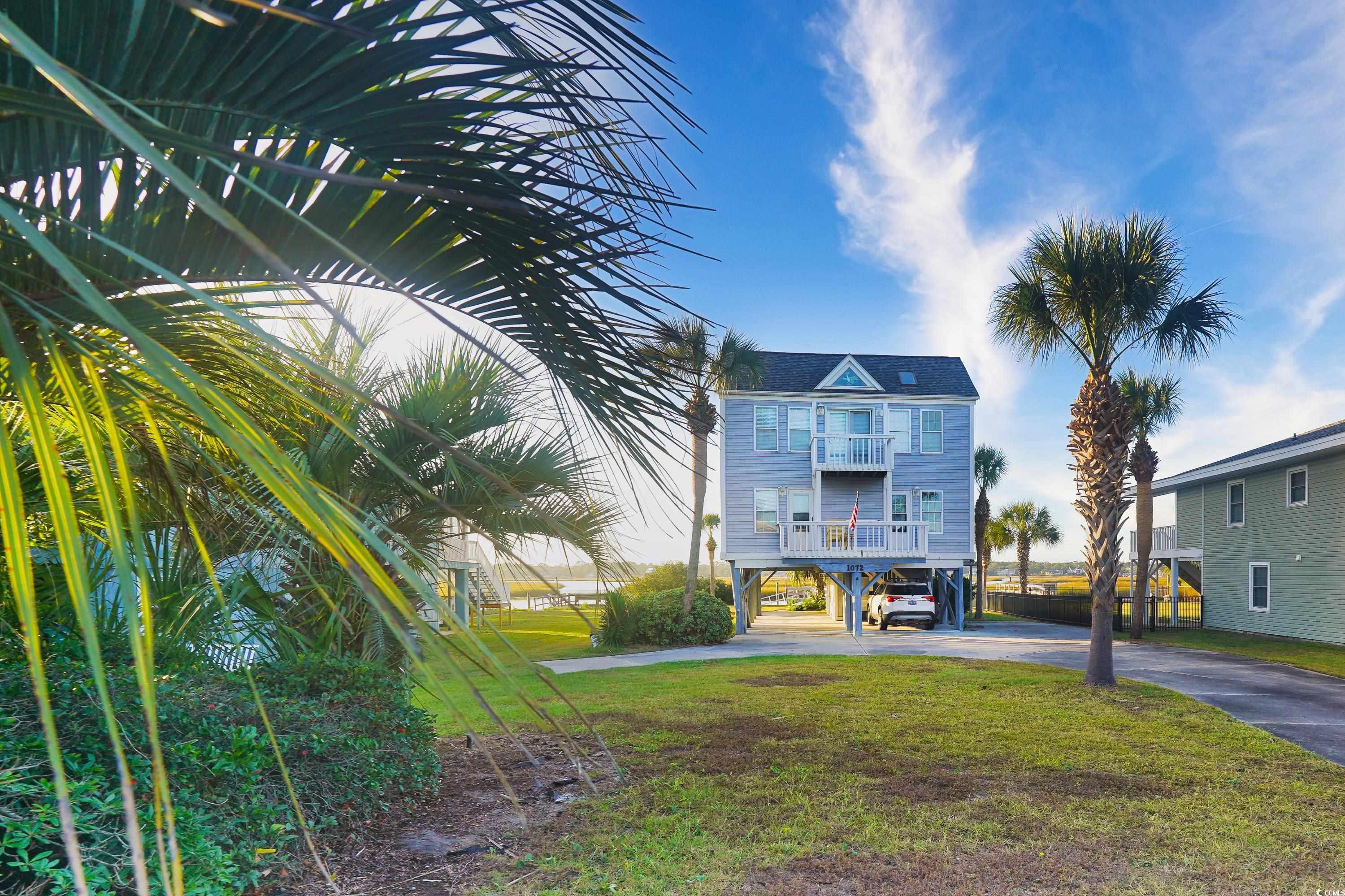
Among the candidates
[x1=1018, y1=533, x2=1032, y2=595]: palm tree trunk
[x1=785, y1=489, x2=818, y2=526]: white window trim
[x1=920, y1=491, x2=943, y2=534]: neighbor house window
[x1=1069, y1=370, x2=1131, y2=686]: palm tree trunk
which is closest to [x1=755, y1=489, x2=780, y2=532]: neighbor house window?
[x1=785, y1=489, x2=818, y2=526]: white window trim

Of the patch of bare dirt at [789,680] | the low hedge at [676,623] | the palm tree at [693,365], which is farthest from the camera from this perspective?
the low hedge at [676,623]

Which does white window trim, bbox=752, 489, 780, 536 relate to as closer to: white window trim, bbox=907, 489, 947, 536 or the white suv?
the white suv

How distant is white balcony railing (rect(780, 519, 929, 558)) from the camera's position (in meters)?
20.4

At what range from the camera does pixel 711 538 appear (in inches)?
1291

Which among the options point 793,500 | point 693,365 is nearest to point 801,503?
point 793,500

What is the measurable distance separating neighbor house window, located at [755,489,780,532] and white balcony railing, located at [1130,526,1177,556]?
1189 centimetres

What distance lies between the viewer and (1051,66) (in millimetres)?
10695

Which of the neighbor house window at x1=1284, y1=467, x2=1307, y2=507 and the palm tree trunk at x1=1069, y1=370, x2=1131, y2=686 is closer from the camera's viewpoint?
the palm tree trunk at x1=1069, y1=370, x2=1131, y2=686

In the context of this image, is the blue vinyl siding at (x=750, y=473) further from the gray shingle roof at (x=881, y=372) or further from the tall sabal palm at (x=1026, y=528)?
the tall sabal palm at (x=1026, y=528)

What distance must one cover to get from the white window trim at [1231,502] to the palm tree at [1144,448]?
2673 mm

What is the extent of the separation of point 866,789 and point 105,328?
207 inches

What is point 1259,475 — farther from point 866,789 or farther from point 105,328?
point 105,328

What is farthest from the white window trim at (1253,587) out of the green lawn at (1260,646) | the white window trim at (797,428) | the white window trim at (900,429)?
the white window trim at (797,428)

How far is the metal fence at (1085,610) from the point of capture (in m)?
21.4
